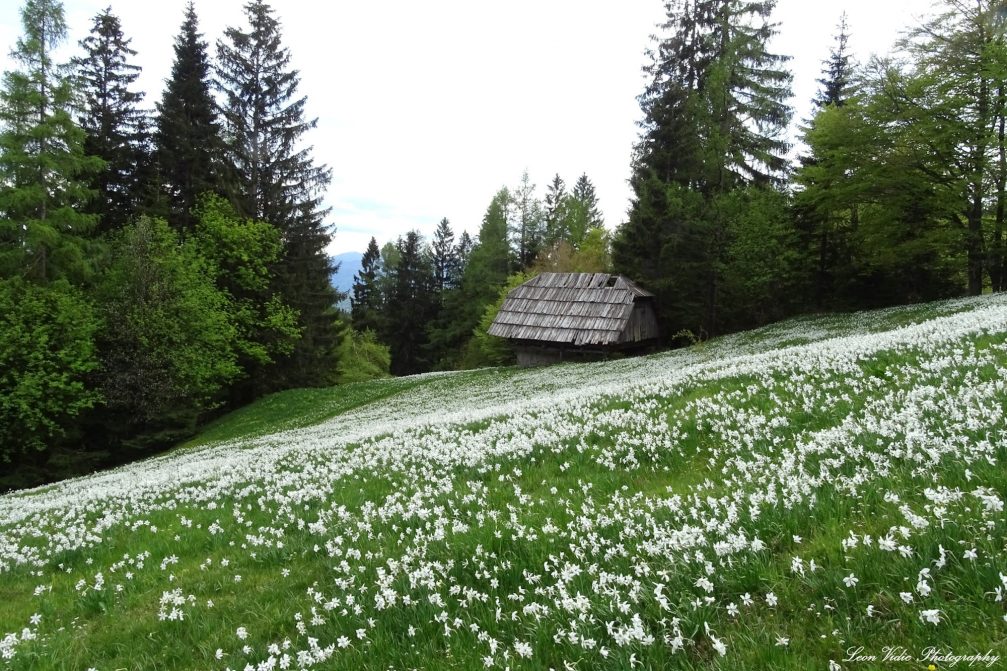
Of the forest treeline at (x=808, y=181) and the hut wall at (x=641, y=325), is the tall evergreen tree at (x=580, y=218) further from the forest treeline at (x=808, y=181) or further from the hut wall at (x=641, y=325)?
the hut wall at (x=641, y=325)

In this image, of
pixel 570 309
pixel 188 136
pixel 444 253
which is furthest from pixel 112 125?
pixel 444 253

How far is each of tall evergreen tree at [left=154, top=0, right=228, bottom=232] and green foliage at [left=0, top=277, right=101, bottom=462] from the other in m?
11.4

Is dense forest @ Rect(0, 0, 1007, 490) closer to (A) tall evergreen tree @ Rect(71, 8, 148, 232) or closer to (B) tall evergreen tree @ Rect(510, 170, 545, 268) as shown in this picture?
(A) tall evergreen tree @ Rect(71, 8, 148, 232)

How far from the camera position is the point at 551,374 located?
3416cm

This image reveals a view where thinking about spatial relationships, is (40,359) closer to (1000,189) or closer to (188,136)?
(188,136)

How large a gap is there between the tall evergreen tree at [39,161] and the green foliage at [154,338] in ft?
11.6

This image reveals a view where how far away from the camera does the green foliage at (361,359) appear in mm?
65431

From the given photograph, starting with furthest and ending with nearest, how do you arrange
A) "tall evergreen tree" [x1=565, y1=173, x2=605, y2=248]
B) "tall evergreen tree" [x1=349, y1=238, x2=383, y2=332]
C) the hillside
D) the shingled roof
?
1. "tall evergreen tree" [x1=349, y1=238, x2=383, y2=332]
2. "tall evergreen tree" [x1=565, y1=173, x2=605, y2=248]
3. the shingled roof
4. the hillside

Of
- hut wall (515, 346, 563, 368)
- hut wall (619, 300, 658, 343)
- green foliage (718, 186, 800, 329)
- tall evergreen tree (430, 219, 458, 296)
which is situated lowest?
hut wall (515, 346, 563, 368)

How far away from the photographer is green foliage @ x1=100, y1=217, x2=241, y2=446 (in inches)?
1324

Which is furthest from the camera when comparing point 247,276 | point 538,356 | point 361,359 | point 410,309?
point 410,309

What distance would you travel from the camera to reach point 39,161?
1153 inches

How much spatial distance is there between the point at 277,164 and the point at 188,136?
735cm

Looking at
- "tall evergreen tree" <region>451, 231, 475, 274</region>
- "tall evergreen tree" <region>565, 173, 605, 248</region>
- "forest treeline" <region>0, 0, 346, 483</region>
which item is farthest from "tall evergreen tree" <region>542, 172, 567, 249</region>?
"forest treeline" <region>0, 0, 346, 483</region>
